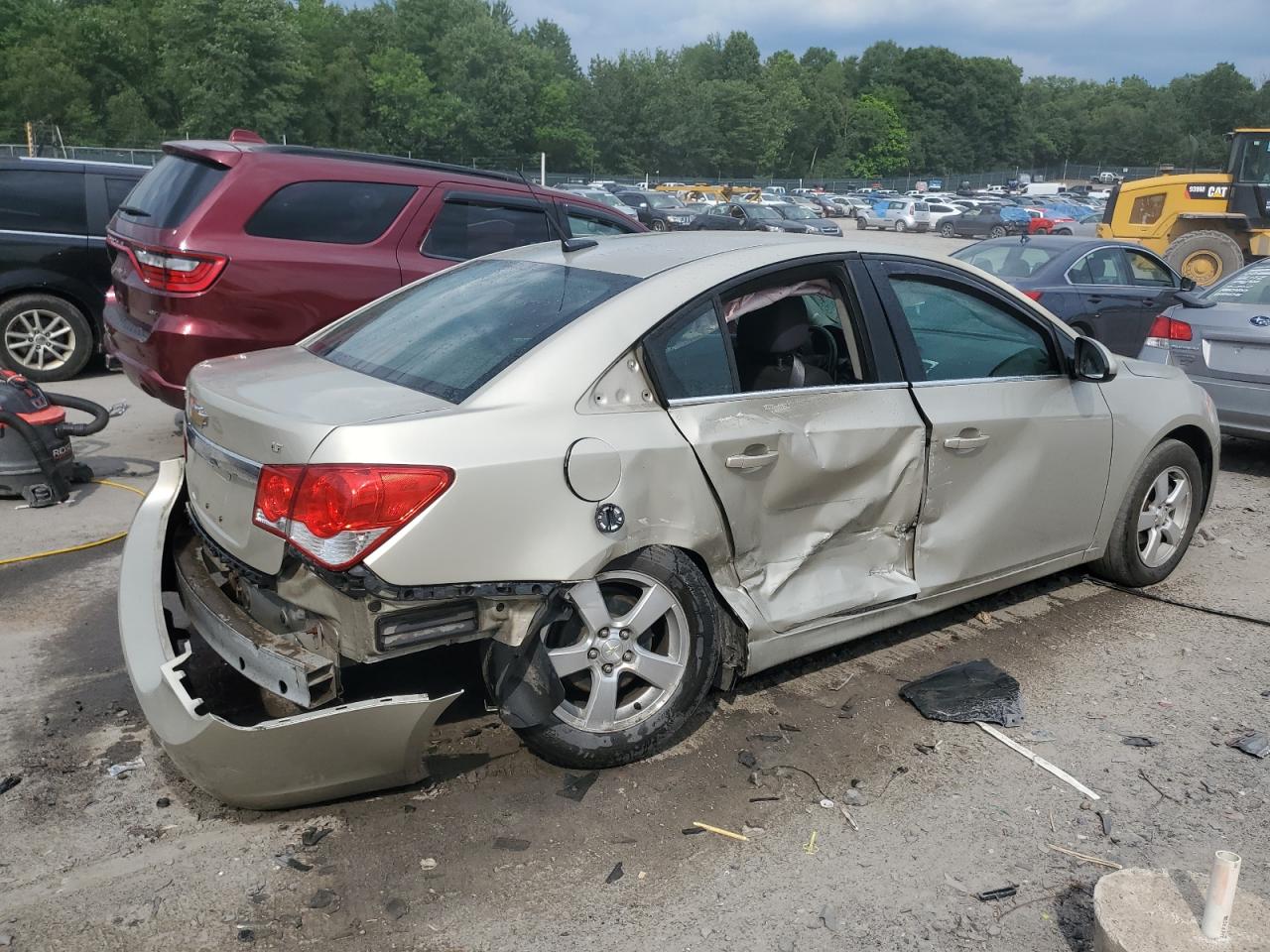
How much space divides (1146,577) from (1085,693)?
4.30 ft

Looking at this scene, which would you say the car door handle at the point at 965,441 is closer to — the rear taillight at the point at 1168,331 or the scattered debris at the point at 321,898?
the scattered debris at the point at 321,898

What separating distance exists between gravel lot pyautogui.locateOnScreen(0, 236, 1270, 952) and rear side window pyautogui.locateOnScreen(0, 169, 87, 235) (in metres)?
5.81

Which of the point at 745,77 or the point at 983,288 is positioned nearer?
the point at 983,288

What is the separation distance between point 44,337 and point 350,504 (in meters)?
7.73

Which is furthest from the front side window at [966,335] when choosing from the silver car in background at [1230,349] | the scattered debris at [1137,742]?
the silver car in background at [1230,349]

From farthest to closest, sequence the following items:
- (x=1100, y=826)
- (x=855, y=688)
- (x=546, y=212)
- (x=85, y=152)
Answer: (x=85, y=152)
(x=546, y=212)
(x=855, y=688)
(x=1100, y=826)

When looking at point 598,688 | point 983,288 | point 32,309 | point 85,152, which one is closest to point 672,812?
point 598,688

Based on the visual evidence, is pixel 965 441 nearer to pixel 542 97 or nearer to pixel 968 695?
pixel 968 695

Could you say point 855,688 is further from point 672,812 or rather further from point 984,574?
point 672,812

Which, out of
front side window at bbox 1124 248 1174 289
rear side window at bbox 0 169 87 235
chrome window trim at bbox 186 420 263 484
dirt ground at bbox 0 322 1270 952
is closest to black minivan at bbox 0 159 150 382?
rear side window at bbox 0 169 87 235

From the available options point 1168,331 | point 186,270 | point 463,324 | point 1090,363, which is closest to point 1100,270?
point 1168,331

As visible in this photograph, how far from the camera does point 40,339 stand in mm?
9219

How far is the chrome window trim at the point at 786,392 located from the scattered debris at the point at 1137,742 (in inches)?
57.2

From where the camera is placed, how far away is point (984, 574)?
14.4 ft
